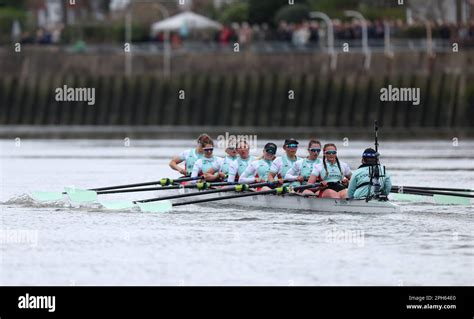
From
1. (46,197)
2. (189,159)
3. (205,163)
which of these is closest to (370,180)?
(205,163)

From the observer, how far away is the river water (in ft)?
72.4

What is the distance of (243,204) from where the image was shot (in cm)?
3144

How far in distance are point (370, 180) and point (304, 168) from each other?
2.45 meters

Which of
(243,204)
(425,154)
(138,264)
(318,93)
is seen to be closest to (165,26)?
(318,93)

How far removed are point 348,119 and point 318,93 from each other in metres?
1.83

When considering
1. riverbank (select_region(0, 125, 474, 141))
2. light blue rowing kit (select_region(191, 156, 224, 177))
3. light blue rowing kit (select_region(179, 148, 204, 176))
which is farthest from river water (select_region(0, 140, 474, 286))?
riverbank (select_region(0, 125, 474, 141))

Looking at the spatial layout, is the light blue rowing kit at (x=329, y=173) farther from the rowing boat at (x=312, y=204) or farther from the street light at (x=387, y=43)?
the street light at (x=387, y=43)

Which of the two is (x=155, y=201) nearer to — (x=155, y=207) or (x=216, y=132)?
(x=155, y=207)

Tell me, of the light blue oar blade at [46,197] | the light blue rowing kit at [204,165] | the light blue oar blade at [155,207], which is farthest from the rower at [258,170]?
the light blue oar blade at [46,197]

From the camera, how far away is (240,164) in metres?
31.9

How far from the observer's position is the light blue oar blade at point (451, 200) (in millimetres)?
31453

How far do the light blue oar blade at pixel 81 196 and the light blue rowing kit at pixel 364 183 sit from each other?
6.08 m

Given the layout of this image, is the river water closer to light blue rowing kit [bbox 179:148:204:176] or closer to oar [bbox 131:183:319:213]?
oar [bbox 131:183:319:213]
